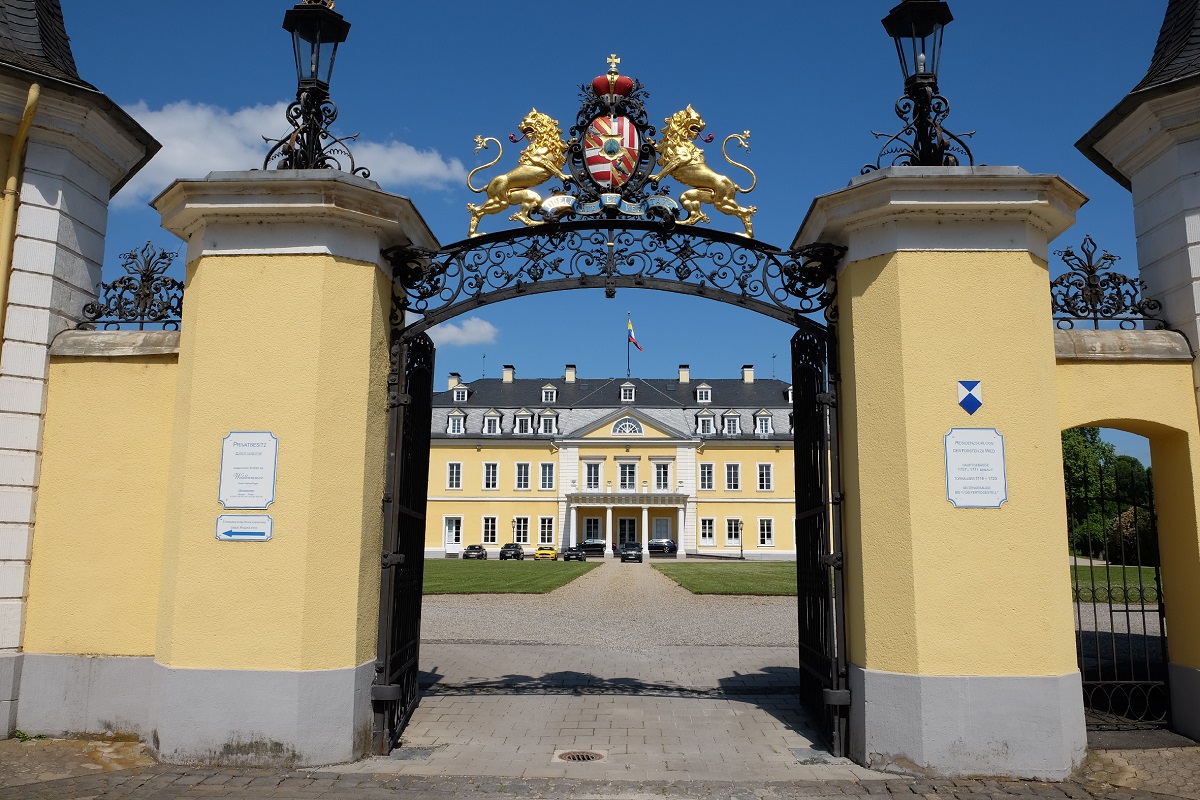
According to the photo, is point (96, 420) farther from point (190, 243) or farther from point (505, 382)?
point (505, 382)

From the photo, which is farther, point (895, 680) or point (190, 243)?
point (190, 243)

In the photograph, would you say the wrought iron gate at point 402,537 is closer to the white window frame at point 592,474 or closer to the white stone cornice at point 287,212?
the white stone cornice at point 287,212

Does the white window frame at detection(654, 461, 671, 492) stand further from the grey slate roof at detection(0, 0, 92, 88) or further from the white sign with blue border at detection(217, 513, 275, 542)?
the white sign with blue border at detection(217, 513, 275, 542)

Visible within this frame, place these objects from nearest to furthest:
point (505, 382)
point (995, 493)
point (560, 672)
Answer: point (995, 493) → point (560, 672) → point (505, 382)

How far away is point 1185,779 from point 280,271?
7131 millimetres

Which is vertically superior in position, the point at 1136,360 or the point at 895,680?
the point at 1136,360

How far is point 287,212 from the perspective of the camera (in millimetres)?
6734

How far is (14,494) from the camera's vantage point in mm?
7059

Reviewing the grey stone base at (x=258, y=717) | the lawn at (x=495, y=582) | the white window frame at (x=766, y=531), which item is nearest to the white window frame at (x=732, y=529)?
the white window frame at (x=766, y=531)

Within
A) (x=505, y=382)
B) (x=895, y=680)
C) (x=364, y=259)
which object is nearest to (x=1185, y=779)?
(x=895, y=680)

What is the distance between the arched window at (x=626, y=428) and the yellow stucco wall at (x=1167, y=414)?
2065 inches

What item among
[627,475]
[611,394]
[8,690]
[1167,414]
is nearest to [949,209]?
[1167,414]

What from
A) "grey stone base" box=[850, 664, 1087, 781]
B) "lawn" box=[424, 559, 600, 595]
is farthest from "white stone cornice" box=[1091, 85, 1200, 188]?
"lawn" box=[424, 559, 600, 595]

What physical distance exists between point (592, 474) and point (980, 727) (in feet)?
176
